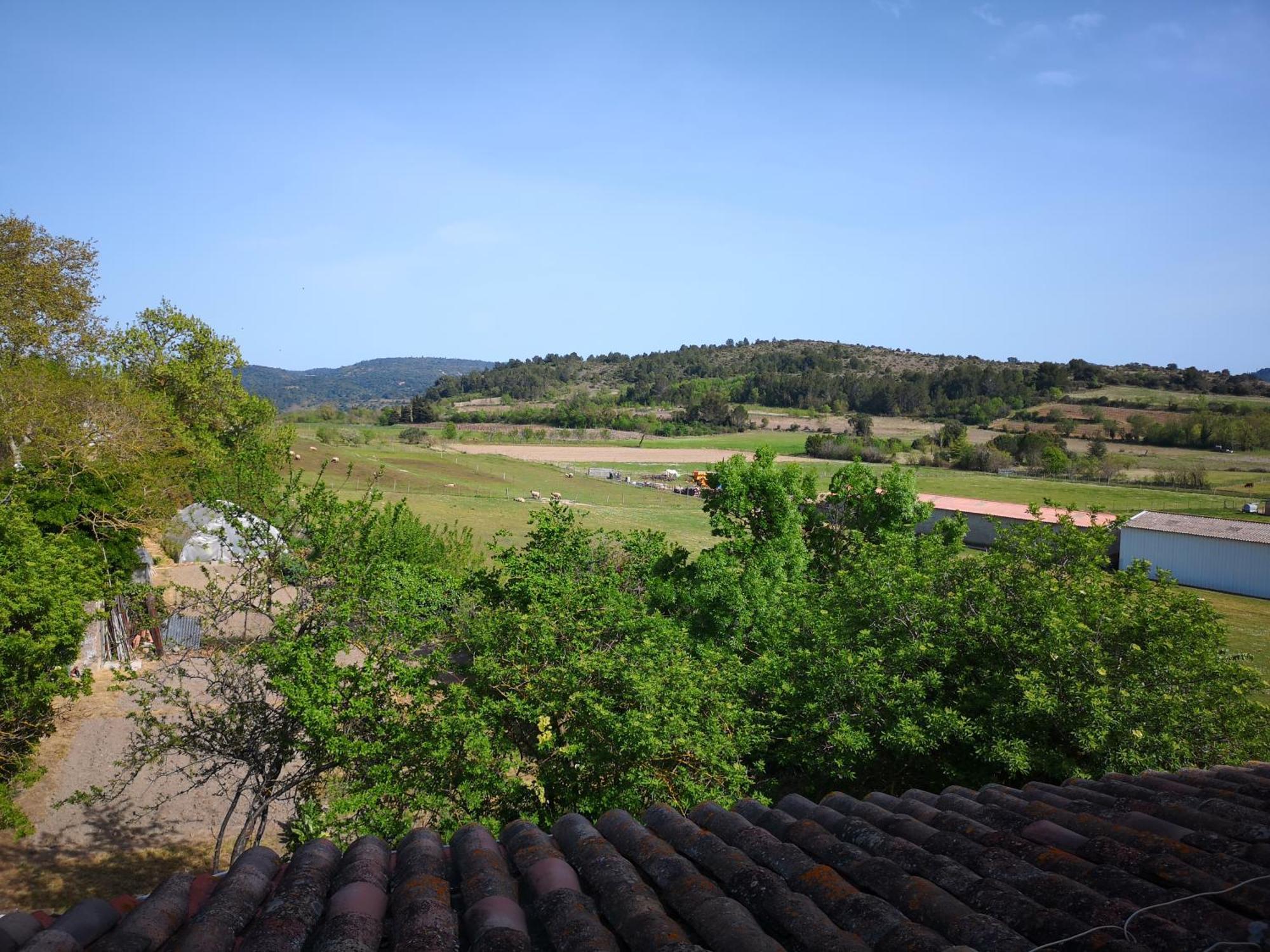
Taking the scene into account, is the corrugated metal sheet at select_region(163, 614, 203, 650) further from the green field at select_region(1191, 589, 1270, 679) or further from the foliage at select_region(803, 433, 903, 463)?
the foliage at select_region(803, 433, 903, 463)

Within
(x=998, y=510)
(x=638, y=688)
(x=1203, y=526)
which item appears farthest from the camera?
(x=998, y=510)

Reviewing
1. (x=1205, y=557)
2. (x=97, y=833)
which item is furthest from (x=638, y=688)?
(x=1205, y=557)

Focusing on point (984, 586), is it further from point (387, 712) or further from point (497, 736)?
point (387, 712)

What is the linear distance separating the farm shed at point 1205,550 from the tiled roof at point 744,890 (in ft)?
148

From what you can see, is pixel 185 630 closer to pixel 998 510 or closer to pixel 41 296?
pixel 41 296

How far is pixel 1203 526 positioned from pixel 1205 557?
2310mm

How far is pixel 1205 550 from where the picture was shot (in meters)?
45.1

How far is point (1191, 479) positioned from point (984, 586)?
87.9 meters

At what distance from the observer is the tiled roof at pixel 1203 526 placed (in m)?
44.1

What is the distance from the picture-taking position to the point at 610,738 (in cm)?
1016

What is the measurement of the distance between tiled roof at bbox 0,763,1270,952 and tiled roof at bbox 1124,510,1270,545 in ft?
160

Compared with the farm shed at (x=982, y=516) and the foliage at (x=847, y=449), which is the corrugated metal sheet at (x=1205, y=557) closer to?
the farm shed at (x=982, y=516)

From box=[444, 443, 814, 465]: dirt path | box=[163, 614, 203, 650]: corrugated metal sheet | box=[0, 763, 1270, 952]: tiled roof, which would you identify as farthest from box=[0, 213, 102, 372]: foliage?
box=[444, 443, 814, 465]: dirt path

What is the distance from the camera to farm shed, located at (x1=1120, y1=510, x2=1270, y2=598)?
4328 cm
